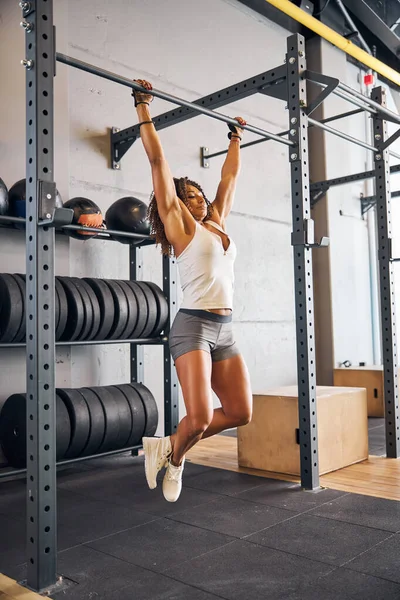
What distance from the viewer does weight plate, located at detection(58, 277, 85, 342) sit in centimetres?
357

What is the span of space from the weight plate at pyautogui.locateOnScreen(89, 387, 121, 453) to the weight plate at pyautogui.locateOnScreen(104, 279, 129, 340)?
383 millimetres

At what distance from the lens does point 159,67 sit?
5.04 meters

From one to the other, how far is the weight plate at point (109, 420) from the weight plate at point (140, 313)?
17.5 inches

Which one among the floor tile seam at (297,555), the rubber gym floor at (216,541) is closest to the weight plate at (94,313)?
the rubber gym floor at (216,541)

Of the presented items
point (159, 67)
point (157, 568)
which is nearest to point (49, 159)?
point (157, 568)

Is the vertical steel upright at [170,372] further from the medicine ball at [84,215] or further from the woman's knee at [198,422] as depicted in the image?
the woman's knee at [198,422]

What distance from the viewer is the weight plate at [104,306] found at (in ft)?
12.2

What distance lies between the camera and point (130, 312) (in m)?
3.87

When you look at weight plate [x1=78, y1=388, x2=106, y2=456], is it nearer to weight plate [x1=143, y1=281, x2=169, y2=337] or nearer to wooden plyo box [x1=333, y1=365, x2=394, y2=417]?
weight plate [x1=143, y1=281, x2=169, y2=337]

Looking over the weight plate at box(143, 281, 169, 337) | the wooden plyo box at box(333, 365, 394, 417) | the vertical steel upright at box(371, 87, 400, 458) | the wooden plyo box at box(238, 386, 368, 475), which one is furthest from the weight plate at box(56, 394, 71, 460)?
the wooden plyo box at box(333, 365, 394, 417)

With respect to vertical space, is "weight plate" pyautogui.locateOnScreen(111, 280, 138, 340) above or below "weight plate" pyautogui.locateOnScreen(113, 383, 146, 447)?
above

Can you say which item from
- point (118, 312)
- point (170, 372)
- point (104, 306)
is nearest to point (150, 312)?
point (118, 312)

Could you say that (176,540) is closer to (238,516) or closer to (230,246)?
→ (238,516)

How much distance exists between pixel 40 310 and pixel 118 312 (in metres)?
1.70
